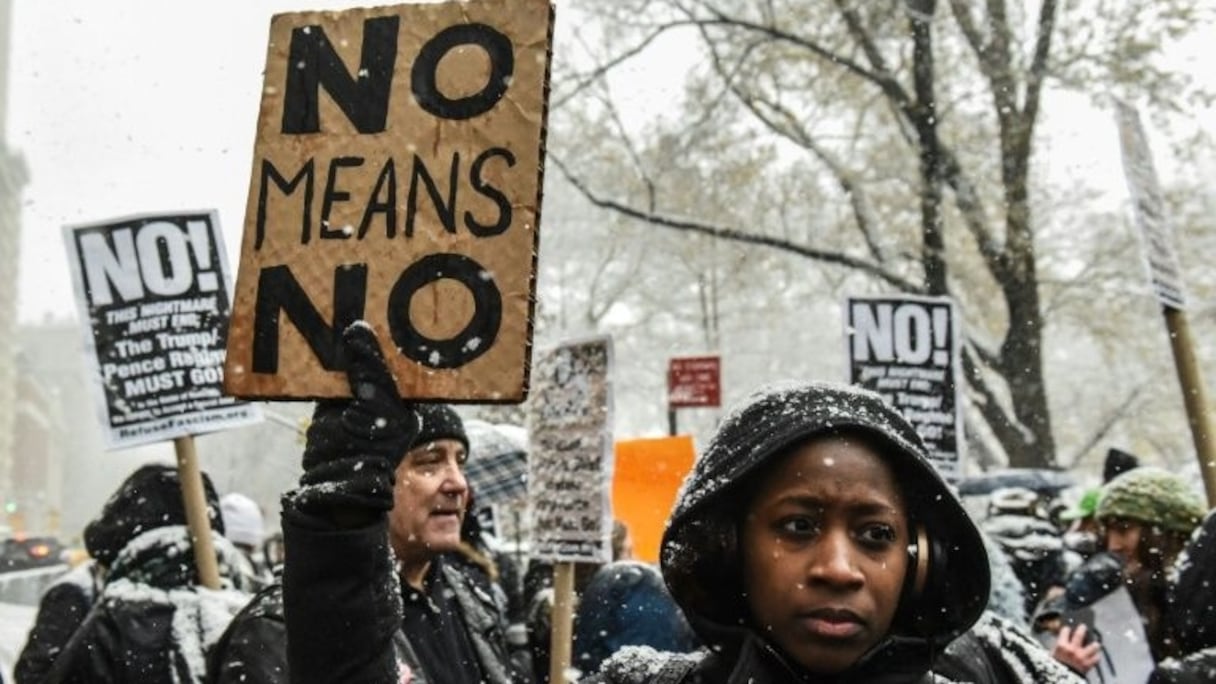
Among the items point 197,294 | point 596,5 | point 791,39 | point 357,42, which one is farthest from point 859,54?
point 357,42

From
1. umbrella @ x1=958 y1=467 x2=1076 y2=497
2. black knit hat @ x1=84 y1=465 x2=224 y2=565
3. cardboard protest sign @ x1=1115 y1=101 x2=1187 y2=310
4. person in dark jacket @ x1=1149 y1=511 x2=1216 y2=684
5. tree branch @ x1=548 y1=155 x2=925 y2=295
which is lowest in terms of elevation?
umbrella @ x1=958 y1=467 x2=1076 y2=497

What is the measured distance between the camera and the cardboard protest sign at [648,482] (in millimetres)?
7508

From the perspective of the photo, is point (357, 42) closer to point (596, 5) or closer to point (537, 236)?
point (537, 236)

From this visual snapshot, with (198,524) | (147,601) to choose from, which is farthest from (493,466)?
(147,601)

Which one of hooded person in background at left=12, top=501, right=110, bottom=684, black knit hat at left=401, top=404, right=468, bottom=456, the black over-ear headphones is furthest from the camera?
hooded person in background at left=12, top=501, right=110, bottom=684

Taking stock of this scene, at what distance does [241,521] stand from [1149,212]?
6318 millimetres

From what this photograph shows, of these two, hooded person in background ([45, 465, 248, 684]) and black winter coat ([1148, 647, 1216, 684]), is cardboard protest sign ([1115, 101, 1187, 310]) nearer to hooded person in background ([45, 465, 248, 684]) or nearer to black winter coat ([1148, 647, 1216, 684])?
black winter coat ([1148, 647, 1216, 684])

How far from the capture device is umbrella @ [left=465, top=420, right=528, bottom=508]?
7400mm

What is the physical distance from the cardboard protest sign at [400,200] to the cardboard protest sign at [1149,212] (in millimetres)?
3410

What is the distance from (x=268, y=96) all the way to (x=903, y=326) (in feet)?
15.3

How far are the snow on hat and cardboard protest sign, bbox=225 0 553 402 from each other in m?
7.02

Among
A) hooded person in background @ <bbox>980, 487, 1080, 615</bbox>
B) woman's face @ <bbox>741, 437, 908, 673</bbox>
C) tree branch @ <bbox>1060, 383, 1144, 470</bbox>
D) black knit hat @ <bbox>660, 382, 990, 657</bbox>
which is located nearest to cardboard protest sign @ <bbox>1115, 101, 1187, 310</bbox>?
hooded person in background @ <bbox>980, 487, 1080, 615</bbox>

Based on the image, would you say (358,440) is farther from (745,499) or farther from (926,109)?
(926,109)

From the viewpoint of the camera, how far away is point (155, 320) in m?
4.45
